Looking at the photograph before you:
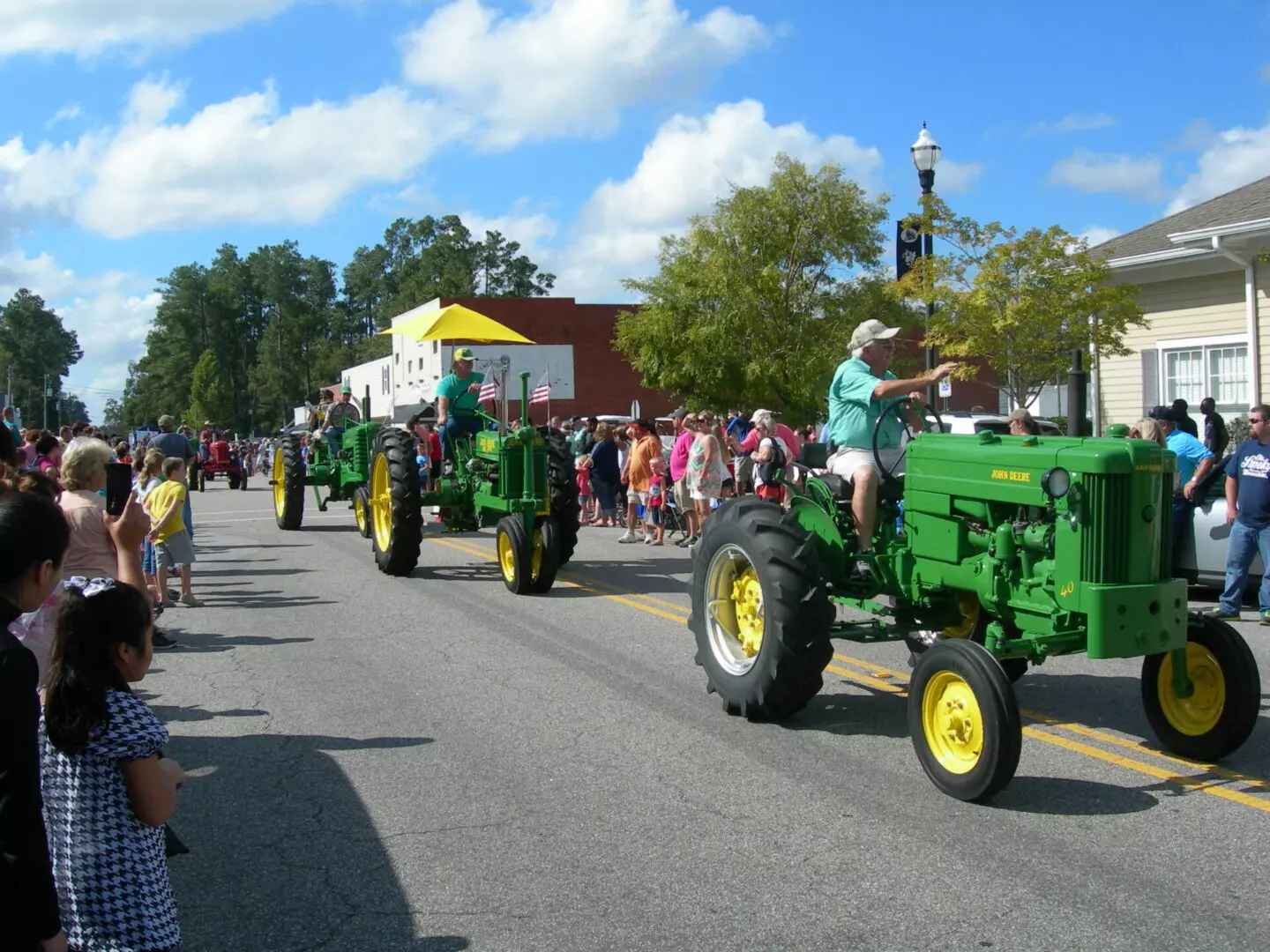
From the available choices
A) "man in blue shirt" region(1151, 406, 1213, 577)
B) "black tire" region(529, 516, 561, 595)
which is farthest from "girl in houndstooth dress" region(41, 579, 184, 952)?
"man in blue shirt" region(1151, 406, 1213, 577)

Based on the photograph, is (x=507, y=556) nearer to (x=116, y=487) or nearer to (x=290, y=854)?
(x=116, y=487)

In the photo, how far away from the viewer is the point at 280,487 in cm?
2058

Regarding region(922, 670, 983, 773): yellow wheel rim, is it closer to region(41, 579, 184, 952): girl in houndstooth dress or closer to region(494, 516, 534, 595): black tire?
region(41, 579, 184, 952): girl in houndstooth dress

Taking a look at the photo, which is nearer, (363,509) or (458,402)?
(458,402)

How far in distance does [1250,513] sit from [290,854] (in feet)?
27.2

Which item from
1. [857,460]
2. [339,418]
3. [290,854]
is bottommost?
[290,854]

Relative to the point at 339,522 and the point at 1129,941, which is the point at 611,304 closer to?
the point at 339,522

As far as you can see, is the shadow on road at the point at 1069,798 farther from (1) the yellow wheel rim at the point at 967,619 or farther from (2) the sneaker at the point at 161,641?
(2) the sneaker at the point at 161,641

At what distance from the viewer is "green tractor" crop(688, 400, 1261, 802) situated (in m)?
5.26

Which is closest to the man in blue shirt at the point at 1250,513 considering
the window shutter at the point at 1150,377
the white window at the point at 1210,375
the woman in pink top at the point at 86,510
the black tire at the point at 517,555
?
the black tire at the point at 517,555

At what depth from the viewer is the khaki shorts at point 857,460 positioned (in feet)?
22.8

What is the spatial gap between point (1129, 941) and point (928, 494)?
2781mm

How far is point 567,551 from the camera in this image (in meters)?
12.4

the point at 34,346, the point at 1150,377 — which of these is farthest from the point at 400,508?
the point at 34,346
